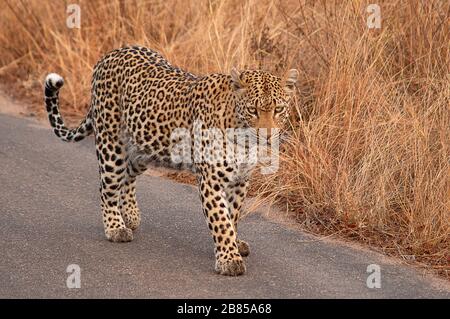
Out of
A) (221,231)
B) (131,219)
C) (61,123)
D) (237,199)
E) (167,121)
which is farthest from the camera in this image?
(61,123)

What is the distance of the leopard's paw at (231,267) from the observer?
627 centimetres

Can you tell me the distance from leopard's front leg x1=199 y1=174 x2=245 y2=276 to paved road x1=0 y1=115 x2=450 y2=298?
74mm

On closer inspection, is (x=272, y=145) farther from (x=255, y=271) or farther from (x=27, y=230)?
(x=27, y=230)

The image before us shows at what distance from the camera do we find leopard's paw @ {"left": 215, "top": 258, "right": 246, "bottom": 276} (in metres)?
6.27

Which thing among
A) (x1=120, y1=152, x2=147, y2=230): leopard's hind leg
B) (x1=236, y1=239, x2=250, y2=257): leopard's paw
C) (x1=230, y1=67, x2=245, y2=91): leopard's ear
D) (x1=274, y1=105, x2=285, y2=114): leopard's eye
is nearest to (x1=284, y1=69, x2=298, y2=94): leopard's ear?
(x1=274, y1=105, x2=285, y2=114): leopard's eye

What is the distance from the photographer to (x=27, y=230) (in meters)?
7.24

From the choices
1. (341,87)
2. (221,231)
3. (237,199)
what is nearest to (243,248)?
(237,199)

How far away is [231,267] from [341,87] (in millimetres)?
2363

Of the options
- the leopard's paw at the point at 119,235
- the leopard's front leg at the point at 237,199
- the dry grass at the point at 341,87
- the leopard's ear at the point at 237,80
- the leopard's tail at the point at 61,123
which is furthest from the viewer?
the leopard's tail at the point at 61,123

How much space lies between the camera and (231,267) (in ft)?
20.6

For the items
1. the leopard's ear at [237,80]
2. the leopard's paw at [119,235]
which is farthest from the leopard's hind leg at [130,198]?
→ the leopard's ear at [237,80]

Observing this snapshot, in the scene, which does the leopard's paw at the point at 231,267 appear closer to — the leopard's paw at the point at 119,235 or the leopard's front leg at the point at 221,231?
the leopard's front leg at the point at 221,231

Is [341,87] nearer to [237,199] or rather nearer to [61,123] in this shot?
[237,199]

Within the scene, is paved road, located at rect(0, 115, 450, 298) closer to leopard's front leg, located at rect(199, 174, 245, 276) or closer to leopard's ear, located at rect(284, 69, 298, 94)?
leopard's front leg, located at rect(199, 174, 245, 276)
